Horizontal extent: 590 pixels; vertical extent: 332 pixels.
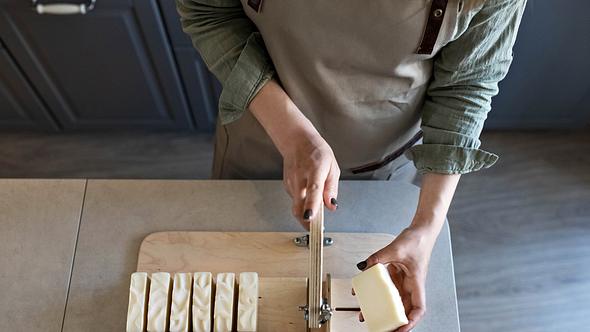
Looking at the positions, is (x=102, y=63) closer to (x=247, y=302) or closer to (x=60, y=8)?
(x=60, y=8)

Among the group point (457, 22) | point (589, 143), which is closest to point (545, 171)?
point (589, 143)

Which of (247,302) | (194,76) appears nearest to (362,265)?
(247,302)

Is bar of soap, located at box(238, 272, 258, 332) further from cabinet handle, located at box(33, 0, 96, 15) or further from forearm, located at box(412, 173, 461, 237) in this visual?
cabinet handle, located at box(33, 0, 96, 15)

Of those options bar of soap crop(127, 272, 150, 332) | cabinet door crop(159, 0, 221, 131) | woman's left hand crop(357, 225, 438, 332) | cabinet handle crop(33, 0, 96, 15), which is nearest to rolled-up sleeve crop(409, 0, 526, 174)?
woman's left hand crop(357, 225, 438, 332)

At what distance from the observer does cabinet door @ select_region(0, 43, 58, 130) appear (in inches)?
58.4

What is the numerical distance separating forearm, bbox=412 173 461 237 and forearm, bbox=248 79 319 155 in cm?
20

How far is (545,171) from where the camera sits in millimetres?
1748

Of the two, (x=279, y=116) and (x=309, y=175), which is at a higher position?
(x=279, y=116)

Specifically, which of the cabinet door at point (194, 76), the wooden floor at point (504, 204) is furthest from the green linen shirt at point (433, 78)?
the wooden floor at point (504, 204)

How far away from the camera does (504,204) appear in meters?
1.69

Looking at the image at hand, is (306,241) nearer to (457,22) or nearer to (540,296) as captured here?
(457,22)

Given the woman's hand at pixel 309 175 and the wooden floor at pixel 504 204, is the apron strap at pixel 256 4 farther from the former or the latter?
the wooden floor at pixel 504 204

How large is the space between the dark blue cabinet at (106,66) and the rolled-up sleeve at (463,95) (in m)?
0.81

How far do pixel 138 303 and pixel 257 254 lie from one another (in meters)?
0.19
